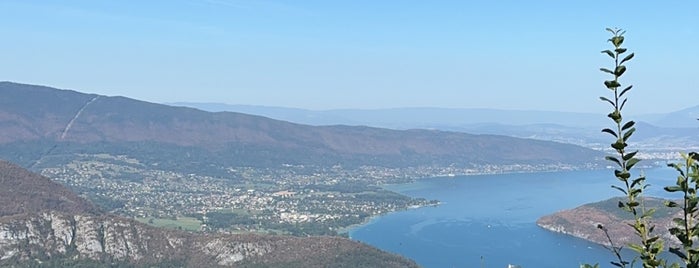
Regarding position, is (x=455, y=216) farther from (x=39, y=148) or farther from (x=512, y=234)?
(x=39, y=148)

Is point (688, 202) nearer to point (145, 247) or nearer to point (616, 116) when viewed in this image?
point (616, 116)

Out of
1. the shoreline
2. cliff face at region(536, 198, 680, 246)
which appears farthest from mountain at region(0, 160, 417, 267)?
cliff face at region(536, 198, 680, 246)

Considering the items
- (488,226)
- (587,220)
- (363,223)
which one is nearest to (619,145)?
(587,220)

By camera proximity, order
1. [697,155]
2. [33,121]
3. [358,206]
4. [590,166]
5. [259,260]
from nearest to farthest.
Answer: [697,155], [259,260], [358,206], [33,121], [590,166]

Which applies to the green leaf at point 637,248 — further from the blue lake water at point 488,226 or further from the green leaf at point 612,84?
the blue lake water at point 488,226

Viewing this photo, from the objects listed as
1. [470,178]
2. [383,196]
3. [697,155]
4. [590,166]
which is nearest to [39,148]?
[383,196]

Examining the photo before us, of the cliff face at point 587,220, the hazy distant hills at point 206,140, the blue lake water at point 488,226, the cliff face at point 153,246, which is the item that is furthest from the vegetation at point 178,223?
the hazy distant hills at point 206,140
